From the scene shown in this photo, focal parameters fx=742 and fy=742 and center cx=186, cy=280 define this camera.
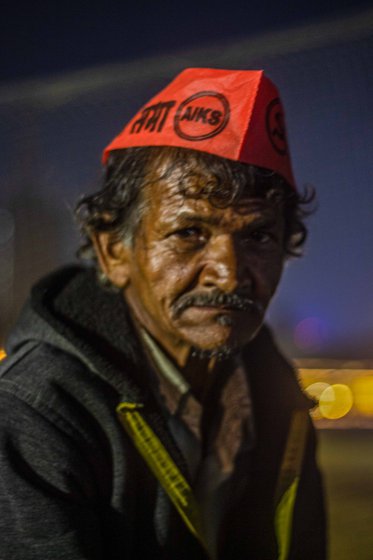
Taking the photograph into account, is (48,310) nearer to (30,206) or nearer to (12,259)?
(30,206)

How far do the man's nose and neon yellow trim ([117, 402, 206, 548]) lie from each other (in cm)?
34

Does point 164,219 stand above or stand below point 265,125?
below

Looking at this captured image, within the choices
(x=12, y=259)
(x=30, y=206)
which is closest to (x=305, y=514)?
(x=30, y=206)

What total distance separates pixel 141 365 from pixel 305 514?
636mm

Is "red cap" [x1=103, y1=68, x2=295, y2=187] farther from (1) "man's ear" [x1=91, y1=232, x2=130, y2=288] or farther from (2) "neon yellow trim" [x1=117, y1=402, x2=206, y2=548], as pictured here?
(2) "neon yellow trim" [x1=117, y1=402, x2=206, y2=548]

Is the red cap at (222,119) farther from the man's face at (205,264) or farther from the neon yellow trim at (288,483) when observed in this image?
the neon yellow trim at (288,483)

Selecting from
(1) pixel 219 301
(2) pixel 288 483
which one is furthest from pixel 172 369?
(2) pixel 288 483

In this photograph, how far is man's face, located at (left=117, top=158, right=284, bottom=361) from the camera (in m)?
1.73

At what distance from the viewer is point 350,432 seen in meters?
7.05

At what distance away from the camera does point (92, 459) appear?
1.56 metres

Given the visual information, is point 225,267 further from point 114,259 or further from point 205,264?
point 114,259

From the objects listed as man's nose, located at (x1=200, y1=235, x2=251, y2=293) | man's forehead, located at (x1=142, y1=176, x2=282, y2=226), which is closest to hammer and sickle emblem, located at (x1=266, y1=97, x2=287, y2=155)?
man's forehead, located at (x1=142, y1=176, x2=282, y2=226)

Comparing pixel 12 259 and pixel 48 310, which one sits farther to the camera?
pixel 12 259

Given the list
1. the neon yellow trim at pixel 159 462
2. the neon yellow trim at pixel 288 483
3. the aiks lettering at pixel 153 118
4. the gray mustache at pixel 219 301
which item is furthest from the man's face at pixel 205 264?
the neon yellow trim at pixel 288 483
